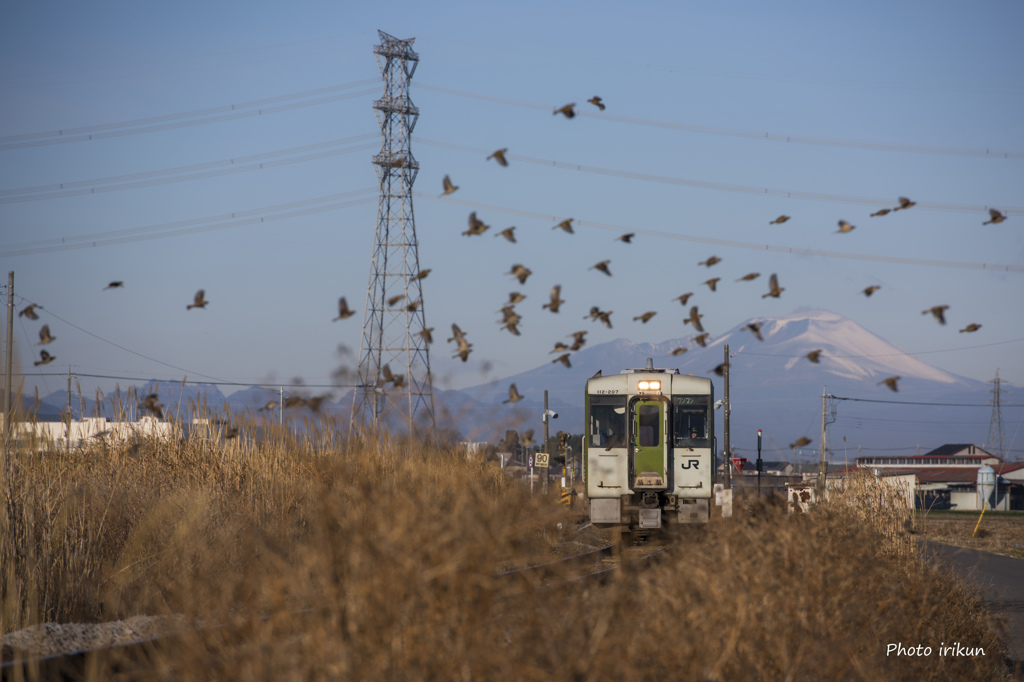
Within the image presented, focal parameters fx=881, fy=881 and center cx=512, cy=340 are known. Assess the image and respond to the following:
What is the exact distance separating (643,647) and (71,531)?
19.1ft

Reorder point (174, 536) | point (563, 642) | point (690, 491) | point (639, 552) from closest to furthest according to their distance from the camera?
1. point (563, 642)
2. point (174, 536)
3. point (639, 552)
4. point (690, 491)

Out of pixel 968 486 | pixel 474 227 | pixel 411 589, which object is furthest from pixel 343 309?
pixel 968 486

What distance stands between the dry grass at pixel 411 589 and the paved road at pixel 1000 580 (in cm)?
122

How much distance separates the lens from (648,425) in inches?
688

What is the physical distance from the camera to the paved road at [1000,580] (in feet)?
38.9

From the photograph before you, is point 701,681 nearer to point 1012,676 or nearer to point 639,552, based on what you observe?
point 1012,676

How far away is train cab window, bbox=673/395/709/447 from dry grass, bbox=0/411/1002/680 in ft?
18.6

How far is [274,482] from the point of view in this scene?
39.9 ft

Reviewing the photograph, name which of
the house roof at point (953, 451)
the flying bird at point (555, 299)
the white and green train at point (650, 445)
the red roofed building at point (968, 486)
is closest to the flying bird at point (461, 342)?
the flying bird at point (555, 299)

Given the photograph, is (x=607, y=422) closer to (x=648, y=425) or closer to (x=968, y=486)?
(x=648, y=425)

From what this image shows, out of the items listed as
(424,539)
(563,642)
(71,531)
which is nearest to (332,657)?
(424,539)

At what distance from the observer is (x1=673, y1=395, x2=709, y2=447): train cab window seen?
57.8 ft

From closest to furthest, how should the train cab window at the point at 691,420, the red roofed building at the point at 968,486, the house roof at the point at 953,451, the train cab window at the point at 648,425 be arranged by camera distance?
the train cab window at the point at 648,425 < the train cab window at the point at 691,420 < the red roofed building at the point at 968,486 < the house roof at the point at 953,451

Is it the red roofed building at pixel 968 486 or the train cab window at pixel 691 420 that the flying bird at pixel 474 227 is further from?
the red roofed building at pixel 968 486
